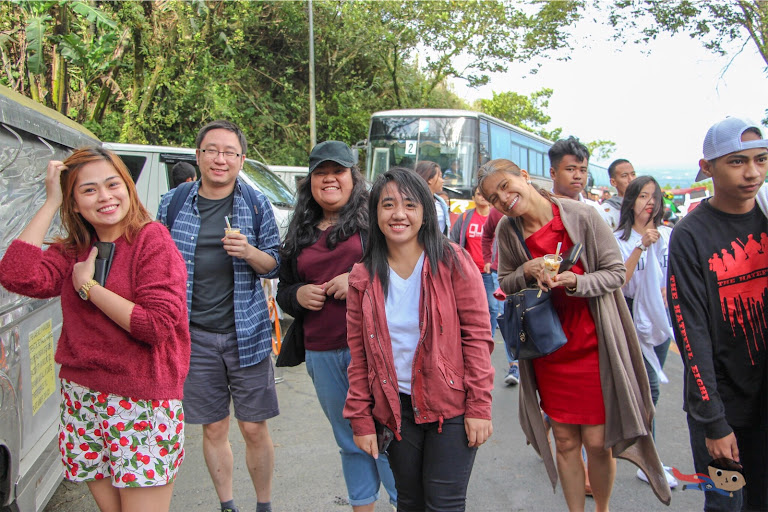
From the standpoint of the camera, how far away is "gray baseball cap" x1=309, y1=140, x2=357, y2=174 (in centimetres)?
292

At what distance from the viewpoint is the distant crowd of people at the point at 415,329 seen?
228 cm

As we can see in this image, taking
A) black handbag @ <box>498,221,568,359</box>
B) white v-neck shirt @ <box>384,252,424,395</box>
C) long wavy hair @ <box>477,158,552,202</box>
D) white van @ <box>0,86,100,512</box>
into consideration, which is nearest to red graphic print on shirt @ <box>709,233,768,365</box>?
black handbag @ <box>498,221,568,359</box>

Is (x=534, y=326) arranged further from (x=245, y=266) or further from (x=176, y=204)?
(x=176, y=204)

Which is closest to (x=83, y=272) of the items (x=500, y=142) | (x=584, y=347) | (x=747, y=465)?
(x=584, y=347)

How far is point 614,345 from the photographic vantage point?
281cm

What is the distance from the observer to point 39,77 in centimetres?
1134

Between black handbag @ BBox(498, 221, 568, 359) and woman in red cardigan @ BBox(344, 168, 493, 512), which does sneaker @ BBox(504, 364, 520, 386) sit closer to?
black handbag @ BBox(498, 221, 568, 359)

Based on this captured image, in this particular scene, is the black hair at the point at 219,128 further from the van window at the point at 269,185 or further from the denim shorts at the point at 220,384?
the van window at the point at 269,185

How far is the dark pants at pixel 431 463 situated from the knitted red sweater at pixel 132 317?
917mm

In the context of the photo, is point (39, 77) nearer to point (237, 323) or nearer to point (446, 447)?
point (237, 323)

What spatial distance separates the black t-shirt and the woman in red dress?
1.40 meters

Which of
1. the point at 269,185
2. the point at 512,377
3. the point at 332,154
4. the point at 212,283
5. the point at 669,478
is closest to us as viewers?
the point at 332,154

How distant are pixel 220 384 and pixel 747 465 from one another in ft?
8.17

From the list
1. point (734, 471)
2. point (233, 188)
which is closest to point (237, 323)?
point (233, 188)
